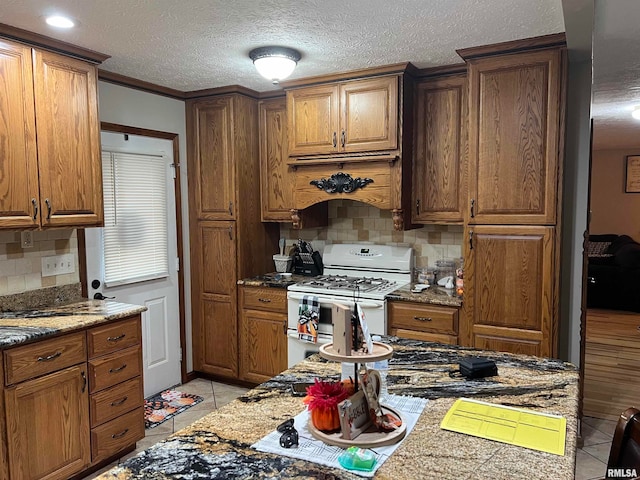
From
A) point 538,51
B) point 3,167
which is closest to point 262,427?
point 3,167

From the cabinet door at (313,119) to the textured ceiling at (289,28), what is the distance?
1.03 feet

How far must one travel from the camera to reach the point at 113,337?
2.74 meters

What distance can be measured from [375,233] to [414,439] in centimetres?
272

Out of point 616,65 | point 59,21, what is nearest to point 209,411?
point 59,21

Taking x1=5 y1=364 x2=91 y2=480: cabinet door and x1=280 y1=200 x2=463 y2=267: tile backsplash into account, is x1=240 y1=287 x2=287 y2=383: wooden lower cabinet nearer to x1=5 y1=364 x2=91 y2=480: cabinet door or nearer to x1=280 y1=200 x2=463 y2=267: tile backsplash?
x1=280 y1=200 x2=463 y2=267: tile backsplash

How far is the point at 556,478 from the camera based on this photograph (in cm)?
112

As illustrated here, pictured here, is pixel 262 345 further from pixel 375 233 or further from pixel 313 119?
pixel 313 119

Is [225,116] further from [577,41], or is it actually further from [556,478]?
[556,478]

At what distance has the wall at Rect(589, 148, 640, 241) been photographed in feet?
26.3

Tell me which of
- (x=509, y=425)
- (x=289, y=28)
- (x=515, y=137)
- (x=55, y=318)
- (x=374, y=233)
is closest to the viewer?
(x=509, y=425)

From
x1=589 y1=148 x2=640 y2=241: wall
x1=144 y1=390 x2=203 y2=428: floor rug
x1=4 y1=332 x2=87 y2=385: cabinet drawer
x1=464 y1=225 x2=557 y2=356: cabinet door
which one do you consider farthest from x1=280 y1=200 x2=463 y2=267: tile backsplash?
x1=589 y1=148 x2=640 y2=241: wall

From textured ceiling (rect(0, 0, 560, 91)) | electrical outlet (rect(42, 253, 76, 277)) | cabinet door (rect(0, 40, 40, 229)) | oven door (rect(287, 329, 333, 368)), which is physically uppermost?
textured ceiling (rect(0, 0, 560, 91))

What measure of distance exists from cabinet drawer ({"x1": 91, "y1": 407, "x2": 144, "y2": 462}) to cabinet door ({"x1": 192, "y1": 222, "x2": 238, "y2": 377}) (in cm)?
109

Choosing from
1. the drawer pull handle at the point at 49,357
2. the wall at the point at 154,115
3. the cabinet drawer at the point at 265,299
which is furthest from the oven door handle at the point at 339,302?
the drawer pull handle at the point at 49,357
